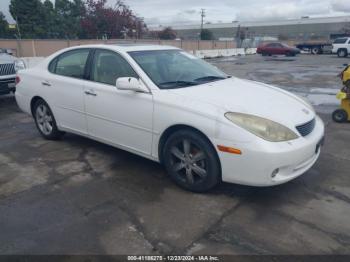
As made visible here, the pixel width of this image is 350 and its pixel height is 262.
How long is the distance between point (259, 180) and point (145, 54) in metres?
2.18

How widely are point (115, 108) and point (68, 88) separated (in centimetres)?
105

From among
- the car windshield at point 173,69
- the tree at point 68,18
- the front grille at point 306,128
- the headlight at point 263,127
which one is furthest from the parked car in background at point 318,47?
the headlight at point 263,127

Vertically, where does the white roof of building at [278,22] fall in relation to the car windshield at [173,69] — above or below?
above

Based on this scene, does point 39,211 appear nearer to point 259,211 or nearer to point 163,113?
point 163,113

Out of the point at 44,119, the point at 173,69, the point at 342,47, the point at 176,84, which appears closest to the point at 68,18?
the point at 342,47

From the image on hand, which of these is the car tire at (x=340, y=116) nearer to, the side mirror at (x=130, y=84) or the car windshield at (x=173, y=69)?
the car windshield at (x=173, y=69)

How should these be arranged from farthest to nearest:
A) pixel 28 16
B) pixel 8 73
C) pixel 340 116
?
pixel 28 16, pixel 8 73, pixel 340 116

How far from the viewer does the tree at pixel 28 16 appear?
2062 inches

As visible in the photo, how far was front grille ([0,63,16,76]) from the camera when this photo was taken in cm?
811

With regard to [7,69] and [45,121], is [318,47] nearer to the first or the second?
[7,69]

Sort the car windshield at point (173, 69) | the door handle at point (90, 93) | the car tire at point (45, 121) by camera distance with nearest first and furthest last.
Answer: the car windshield at point (173, 69), the door handle at point (90, 93), the car tire at point (45, 121)

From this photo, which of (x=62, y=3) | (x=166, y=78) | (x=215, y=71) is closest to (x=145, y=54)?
(x=166, y=78)

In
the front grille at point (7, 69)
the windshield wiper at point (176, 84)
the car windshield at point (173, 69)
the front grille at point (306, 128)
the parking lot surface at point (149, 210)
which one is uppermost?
the car windshield at point (173, 69)

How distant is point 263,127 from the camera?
10.4 ft
